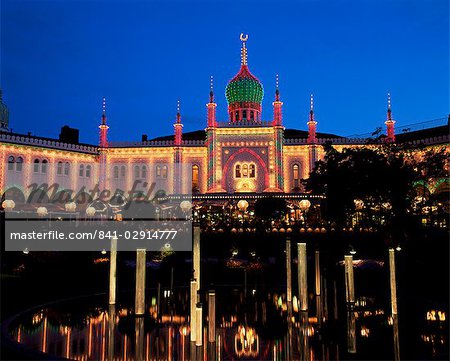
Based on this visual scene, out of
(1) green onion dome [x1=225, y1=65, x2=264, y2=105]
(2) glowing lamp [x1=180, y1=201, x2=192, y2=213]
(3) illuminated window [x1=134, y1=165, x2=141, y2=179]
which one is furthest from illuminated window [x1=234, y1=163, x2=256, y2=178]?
(2) glowing lamp [x1=180, y1=201, x2=192, y2=213]

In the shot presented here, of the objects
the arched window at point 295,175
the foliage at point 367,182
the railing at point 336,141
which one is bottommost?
the foliage at point 367,182

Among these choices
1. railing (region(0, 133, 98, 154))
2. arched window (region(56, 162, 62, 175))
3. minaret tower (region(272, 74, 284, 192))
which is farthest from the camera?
minaret tower (region(272, 74, 284, 192))

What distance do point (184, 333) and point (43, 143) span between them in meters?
38.5

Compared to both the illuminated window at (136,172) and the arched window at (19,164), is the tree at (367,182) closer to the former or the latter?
the illuminated window at (136,172)

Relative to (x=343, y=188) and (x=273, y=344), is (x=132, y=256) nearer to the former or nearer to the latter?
(x=343, y=188)

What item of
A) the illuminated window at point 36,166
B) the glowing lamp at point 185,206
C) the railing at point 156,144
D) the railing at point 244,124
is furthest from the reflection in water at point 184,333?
the railing at point 156,144

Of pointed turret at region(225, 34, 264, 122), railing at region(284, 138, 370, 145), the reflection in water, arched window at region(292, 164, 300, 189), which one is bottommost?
the reflection in water

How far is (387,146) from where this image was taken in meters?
26.6

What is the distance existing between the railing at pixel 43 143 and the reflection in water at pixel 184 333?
32200 mm

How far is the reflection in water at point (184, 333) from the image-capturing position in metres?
10.7

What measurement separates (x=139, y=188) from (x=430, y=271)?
110 feet

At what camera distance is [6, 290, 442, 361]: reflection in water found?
10.7 metres

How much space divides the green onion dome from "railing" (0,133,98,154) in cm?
1698

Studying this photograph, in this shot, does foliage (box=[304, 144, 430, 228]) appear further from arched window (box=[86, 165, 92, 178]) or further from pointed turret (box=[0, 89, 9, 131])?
pointed turret (box=[0, 89, 9, 131])
